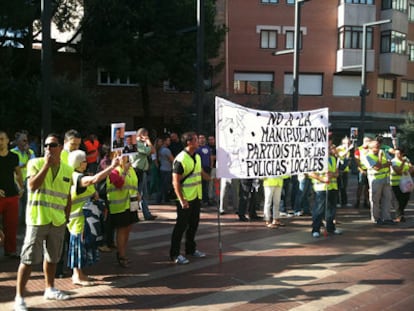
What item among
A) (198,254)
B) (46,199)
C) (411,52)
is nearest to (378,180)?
(198,254)

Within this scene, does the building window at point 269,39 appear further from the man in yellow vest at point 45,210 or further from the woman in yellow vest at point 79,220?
the man in yellow vest at point 45,210

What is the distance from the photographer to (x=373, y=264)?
22.8ft

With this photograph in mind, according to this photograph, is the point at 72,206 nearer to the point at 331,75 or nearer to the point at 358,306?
the point at 358,306

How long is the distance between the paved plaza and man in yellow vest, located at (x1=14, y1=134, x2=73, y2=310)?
1.72ft

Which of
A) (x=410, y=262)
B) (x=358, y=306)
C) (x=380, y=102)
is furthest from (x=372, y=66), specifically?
(x=358, y=306)

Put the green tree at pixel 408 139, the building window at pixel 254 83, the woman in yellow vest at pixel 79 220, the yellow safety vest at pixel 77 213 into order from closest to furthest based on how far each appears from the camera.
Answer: the woman in yellow vest at pixel 79 220
the yellow safety vest at pixel 77 213
the green tree at pixel 408 139
the building window at pixel 254 83

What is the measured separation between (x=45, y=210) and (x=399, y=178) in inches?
332

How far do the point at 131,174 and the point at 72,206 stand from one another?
3.57 feet

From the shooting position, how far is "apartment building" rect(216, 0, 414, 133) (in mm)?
32000

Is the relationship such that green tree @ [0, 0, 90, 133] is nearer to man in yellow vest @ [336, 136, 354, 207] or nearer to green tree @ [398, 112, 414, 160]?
man in yellow vest @ [336, 136, 354, 207]

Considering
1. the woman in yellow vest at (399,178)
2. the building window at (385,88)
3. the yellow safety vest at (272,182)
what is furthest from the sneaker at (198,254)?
the building window at (385,88)

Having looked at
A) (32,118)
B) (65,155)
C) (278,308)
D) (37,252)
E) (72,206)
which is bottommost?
(278,308)

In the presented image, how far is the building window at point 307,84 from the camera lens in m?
32.5

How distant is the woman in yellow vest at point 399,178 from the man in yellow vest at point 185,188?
572 centimetres
